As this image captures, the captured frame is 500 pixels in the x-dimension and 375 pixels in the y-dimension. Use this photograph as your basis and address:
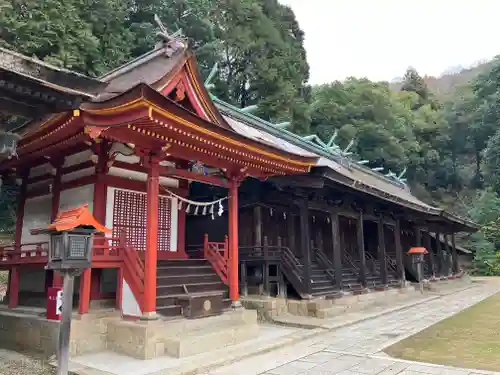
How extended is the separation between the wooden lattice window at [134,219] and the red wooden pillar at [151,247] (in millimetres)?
1513

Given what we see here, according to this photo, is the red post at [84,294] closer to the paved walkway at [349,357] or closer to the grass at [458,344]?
the paved walkway at [349,357]

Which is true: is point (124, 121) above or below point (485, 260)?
above

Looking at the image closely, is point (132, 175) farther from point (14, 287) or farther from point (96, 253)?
point (14, 287)

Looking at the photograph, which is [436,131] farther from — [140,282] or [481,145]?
[140,282]

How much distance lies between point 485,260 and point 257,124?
23.8 m

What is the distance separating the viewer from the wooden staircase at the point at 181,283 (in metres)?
7.69

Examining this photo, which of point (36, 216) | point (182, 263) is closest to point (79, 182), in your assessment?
point (36, 216)

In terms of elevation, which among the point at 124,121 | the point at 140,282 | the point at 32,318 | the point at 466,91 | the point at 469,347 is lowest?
the point at 469,347

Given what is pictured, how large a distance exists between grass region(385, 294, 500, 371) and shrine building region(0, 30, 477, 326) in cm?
324

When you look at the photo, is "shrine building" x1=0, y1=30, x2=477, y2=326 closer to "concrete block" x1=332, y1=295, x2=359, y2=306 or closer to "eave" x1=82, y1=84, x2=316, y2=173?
"eave" x1=82, y1=84, x2=316, y2=173

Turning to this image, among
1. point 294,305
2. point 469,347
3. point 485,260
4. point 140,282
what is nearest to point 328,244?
point 294,305

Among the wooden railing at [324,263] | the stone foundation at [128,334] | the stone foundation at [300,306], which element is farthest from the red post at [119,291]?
the wooden railing at [324,263]

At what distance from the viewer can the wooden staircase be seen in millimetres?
7691

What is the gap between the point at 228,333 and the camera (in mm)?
7562
